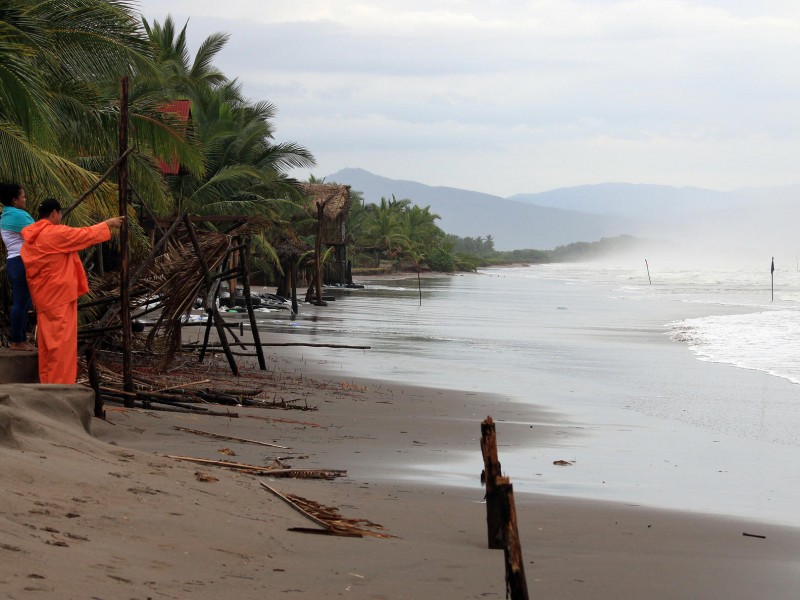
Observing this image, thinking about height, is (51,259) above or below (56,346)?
above

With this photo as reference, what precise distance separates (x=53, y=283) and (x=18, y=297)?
66cm

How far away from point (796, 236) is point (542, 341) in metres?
120

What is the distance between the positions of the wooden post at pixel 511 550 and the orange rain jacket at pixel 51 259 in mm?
4478

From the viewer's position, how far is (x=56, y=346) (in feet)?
24.0

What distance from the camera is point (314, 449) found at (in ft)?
23.7

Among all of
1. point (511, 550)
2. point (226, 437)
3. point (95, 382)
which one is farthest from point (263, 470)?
point (511, 550)

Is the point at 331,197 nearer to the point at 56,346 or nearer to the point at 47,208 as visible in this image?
the point at 47,208

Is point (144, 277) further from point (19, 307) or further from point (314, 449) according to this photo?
point (314, 449)

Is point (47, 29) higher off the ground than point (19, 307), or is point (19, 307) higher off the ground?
point (47, 29)

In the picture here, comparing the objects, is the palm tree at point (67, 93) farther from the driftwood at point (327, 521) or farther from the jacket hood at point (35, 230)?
the driftwood at point (327, 521)

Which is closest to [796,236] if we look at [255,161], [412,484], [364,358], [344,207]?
[344,207]

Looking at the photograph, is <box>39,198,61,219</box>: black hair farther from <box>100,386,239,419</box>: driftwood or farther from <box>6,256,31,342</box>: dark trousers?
<box>100,386,239,419</box>: driftwood

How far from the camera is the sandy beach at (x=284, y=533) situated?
3670 mm

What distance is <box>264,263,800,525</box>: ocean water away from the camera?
274 inches
